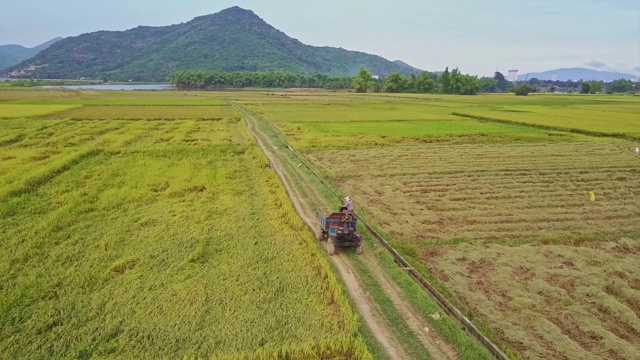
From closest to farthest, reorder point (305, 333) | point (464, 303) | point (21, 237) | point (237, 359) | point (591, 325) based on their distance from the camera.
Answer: point (237, 359) → point (305, 333) → point (591, 325) → point (464, 303) → point (21, 237)

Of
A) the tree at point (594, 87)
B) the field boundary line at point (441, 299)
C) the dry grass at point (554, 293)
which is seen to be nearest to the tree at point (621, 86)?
the tree at point (594, 87)

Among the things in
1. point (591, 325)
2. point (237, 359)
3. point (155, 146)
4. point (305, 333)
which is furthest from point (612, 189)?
point (155, 146)

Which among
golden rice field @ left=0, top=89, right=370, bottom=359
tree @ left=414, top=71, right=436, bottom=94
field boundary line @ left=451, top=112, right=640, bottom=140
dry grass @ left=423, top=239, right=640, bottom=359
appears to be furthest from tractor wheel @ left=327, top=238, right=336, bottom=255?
tree @ left=414, top=71, right=436, bottom=94

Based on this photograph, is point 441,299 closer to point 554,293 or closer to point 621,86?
point 554,293

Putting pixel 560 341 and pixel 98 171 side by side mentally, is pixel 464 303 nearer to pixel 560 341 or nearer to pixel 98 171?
pixel 560 341

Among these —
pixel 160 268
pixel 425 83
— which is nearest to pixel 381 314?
pixel 160 268
